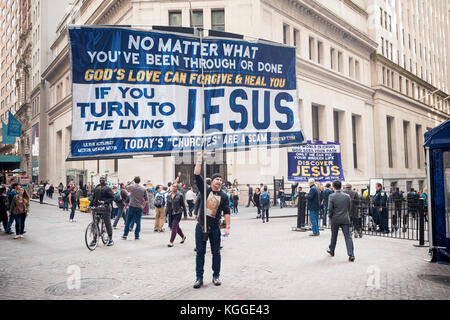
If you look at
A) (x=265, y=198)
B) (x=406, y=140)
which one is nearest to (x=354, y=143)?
(x=406, y=140)

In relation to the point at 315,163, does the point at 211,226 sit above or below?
below

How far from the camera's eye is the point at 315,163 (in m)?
17.4

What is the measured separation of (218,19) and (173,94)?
22.8 meters

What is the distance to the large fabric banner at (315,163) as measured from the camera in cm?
1673

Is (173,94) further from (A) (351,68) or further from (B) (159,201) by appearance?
(A) (351,68)

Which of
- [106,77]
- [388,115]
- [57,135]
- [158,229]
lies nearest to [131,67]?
[106,77]

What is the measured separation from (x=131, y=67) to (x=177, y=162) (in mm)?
20350

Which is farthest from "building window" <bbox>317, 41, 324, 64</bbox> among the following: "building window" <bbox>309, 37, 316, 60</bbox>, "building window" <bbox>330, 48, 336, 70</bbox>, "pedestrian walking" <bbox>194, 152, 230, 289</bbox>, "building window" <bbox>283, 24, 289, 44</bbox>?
"pedestrian walking" <bbox>194, 152, 230, 289</bbox>

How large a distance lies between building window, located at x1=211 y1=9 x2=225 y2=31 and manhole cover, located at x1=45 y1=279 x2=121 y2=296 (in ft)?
78.3

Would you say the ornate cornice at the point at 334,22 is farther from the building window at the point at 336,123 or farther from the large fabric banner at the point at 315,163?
the large fabric banner at the point at 315,163

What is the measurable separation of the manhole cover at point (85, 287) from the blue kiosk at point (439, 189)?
6.68 meters

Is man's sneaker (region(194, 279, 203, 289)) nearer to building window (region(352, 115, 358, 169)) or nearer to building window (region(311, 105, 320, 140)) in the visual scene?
building window (region(311, 105, 320, 140))

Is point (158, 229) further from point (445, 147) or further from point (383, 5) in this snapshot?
point (383, 5)

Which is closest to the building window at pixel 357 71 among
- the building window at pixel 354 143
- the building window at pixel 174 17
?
the building window at pixel 354 143
